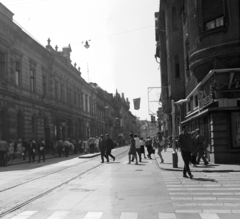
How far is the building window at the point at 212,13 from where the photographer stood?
19450mm

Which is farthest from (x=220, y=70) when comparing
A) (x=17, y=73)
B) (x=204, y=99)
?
(x=17, y=73)

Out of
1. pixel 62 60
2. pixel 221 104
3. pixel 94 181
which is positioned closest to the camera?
pixel 94 181

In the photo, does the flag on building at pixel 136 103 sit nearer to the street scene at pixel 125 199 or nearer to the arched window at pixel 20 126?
the arched window at pixel 20 126

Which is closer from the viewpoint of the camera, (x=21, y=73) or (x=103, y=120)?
(x=21, y=73)

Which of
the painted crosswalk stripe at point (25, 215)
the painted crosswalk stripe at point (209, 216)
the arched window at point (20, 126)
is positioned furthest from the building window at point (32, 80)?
the painted crosswalk stripe at point (209, 216)

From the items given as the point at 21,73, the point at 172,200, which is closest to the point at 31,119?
the point at 21,73

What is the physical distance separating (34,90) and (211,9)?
69.2 ft

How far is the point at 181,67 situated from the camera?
32.9m

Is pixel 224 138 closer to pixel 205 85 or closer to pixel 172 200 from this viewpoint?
pixel 205 85

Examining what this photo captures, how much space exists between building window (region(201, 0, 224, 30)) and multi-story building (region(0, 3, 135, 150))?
1576 centimetres

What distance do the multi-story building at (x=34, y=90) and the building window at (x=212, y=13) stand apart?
1576 centimetres

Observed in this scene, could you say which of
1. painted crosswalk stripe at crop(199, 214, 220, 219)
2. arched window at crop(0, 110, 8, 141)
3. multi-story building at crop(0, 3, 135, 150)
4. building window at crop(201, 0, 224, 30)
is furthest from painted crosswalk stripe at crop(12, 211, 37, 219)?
arched window at crop(0, 110, 8, 141)

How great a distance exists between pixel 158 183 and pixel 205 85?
1062 centimetres

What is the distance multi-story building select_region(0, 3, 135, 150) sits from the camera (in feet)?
→ 96.3
